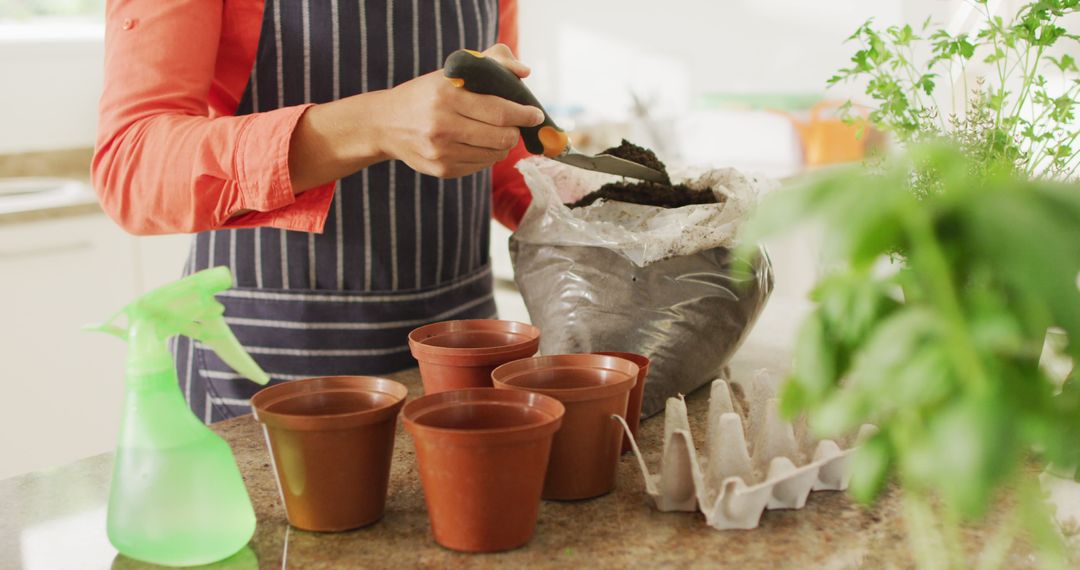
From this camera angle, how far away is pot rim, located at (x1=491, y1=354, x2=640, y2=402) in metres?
0.73

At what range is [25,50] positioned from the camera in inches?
110

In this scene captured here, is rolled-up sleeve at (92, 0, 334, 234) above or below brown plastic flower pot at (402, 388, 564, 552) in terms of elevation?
above

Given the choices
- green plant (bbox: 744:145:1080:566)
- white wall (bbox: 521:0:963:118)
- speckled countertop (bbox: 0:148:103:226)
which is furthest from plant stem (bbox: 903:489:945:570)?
white wall (bbox: 521:0:963:118)

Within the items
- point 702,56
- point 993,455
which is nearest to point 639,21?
point 702,56

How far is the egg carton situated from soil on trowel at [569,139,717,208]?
0.33 m

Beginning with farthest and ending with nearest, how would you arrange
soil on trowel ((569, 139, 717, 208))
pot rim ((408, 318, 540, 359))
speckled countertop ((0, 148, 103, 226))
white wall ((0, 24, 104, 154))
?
white wall ((0, 24, 104, 154))
speckled countertop ((0, 148, 103, 226))
soil on trowel ((569, 139, 717, 208))
pot rim ((408, 318, 540, 359))

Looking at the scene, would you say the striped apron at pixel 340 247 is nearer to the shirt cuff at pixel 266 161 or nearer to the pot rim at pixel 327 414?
the shirt cuff at pixel 266 161

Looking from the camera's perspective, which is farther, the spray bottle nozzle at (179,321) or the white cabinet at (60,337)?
the white cabinet at (60,337)

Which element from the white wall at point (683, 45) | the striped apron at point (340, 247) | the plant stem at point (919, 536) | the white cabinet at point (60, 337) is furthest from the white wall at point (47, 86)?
the plant stem at point (919, 536)

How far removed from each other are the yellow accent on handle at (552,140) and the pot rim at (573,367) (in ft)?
0.97

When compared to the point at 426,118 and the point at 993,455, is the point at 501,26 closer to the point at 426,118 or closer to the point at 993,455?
the point at 426,118

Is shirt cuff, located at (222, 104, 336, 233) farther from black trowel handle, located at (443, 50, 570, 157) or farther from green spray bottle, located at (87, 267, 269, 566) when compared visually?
green spray bottle, located at (87, 267, 269, 566)

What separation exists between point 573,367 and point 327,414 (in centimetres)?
20

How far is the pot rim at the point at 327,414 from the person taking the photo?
676 mm
